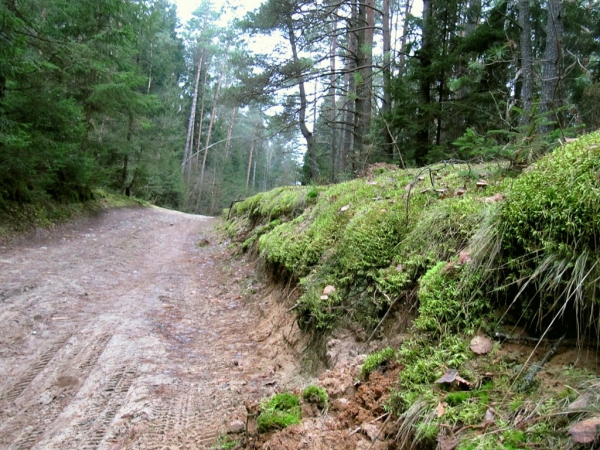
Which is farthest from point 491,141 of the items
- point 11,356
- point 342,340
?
point 11,356

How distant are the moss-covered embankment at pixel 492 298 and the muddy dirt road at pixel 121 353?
121 centimetres

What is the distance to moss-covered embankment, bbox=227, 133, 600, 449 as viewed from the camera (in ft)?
4.75

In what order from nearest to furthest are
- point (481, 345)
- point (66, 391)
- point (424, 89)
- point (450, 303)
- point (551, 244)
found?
point (551, 244) → point (481, 345) → point (450, 303) → point (66, 391) → point (424, 89)

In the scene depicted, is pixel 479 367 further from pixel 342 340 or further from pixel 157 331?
pixel 157 331

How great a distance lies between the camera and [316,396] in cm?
226

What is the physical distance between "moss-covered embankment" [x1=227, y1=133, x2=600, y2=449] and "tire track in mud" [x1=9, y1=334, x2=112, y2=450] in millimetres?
2155

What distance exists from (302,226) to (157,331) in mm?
2455

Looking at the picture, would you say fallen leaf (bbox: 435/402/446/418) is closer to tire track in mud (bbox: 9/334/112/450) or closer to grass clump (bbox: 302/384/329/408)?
grass clump (bbox: 302/384/329/408)

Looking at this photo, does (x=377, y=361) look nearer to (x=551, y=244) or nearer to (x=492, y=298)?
(x=492, y=298)

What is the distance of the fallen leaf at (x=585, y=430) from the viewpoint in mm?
1125

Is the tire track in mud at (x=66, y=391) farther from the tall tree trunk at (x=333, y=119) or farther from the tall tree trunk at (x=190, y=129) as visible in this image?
the tall tree trunk at (x=190, y=129)

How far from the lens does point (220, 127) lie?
44000mm

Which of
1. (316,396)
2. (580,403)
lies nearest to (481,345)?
(580,403)

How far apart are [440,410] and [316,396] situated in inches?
35.4
